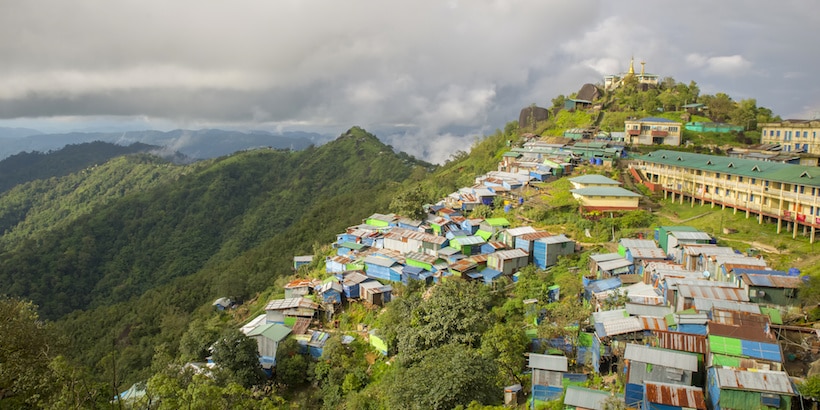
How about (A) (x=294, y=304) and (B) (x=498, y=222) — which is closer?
(A) (x=294, y=304)

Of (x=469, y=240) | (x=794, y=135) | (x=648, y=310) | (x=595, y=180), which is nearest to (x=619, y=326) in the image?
(x=648, y=310)

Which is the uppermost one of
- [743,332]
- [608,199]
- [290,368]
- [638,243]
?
[608,199]

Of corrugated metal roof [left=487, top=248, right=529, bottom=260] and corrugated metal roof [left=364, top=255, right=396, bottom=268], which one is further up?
corrugated metal roof [left=487, top=248, right=529, bottom=260]

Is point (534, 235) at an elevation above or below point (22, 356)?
above

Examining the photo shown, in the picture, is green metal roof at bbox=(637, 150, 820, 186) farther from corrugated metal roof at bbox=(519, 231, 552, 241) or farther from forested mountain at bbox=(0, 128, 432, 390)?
forested mountain at bbox=(0, 128, 432, 390)

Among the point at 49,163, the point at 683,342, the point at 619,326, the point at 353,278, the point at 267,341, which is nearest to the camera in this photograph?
the point at 683,342

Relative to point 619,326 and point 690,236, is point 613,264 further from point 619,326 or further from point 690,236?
point 619,326

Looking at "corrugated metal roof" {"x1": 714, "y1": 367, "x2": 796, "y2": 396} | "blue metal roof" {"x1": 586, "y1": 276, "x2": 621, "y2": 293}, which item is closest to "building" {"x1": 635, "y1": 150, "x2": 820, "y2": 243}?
"blue metal roof" {"x1": 586, "y1": 276, "x2": 621, "y2": 293}

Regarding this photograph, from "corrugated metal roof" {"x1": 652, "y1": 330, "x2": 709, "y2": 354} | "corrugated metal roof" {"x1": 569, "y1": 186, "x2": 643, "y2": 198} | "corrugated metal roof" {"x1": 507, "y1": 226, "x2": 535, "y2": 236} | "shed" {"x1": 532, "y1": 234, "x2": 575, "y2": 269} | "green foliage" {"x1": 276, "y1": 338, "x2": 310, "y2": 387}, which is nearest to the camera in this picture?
"corrugated metal roof" {"x1": 652, "y1": 330, "x2": 709, "y2": 354}
